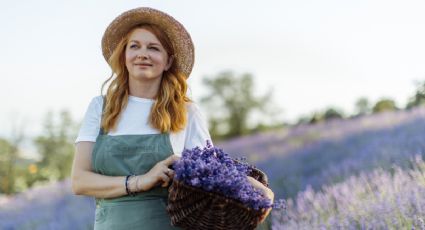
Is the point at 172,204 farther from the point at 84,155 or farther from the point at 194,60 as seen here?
the point at 194,60

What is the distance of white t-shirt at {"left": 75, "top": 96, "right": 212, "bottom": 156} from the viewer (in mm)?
2295

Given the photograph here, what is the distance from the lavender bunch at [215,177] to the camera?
1845 millimetres

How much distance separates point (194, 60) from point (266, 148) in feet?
21.2

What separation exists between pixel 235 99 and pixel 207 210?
17283mm

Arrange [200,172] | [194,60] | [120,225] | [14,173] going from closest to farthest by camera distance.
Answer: [200,172] → [120,225] → [194,60] → [14,173]

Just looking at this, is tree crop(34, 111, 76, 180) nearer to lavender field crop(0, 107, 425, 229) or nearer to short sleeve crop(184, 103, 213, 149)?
lavender field crop(0, 107, 425, 229)

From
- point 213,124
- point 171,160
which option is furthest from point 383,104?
point 171,160

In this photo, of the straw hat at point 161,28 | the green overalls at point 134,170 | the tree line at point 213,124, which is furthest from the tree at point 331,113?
the green overalls at point 134,170

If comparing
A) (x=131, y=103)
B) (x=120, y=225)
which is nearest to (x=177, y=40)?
(x=131, y=103)

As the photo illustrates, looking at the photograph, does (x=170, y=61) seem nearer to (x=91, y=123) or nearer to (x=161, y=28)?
(x=161, y=28)

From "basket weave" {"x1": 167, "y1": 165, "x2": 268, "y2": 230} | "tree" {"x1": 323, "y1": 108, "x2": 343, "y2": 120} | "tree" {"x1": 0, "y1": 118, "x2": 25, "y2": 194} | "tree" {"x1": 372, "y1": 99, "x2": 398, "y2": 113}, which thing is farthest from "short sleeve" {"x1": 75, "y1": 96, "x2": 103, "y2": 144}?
"tree" {"x1": 323, "y1": 108, "x2": 343, "y2": 120}

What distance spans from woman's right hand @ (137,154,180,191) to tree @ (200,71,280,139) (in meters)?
16.1

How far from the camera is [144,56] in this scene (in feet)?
7.56

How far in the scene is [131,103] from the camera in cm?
239
